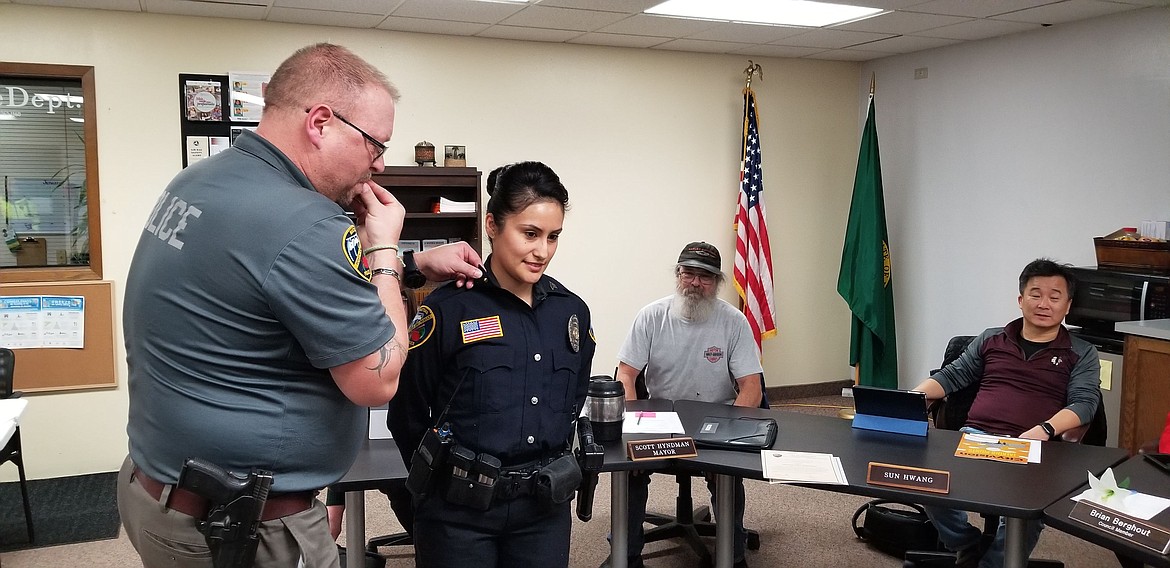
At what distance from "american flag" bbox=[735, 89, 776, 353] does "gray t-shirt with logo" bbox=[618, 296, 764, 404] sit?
97.6 inches

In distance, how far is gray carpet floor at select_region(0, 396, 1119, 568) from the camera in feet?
12.3

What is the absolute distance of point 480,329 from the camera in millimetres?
2176

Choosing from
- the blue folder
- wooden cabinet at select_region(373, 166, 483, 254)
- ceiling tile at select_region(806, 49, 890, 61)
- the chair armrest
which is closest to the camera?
the blue folder

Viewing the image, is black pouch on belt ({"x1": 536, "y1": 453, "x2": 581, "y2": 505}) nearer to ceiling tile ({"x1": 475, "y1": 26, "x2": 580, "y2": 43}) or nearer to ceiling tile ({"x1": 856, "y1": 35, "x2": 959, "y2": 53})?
ceiling tile ({"x1": 475, "y1": 26, "x2": 580, "y2": 43})

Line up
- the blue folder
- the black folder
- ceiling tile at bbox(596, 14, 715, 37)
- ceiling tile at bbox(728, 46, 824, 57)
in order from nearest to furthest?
the black folder, the blue folder, ceiling tile at bbox(596, 14, 715, 37), ceiling tile at bbox(728, 46, 824, 57)

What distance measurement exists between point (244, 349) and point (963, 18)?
4.63 metres

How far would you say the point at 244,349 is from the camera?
1.45 meters

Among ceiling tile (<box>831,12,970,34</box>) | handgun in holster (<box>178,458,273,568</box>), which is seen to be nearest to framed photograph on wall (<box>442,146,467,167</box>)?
ceiling tile (<box>831,12,970,34</box>)

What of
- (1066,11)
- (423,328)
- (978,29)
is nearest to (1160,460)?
(423,328)

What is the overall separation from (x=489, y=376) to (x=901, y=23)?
3957 mm

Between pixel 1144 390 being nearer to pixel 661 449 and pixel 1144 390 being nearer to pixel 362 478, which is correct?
pixel 661 449

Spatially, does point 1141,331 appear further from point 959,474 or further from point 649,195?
point 649,195

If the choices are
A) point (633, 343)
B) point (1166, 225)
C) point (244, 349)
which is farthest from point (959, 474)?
point (1166, 225)

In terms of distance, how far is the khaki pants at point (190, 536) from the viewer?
1495 millimetres
